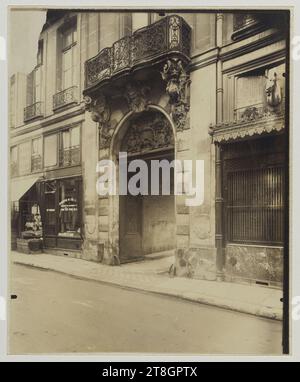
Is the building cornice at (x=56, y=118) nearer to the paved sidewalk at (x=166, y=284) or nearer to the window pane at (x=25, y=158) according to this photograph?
the window pane at (x=25, y=158)

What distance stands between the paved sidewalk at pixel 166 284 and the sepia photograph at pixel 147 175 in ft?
0.09

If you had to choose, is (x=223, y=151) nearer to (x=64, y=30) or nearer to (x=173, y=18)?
(x=173, y=18)

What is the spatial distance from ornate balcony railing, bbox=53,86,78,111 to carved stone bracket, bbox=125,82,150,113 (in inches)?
38.1

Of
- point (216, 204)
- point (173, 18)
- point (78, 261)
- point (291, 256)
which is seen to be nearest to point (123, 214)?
point (78, 261)

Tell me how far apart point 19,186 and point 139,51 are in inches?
123

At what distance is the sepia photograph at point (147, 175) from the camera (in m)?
3.88

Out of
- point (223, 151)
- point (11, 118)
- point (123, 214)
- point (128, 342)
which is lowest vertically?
point (128, 342)

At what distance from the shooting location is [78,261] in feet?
18.1

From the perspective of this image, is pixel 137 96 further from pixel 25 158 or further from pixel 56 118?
pixel 25 158

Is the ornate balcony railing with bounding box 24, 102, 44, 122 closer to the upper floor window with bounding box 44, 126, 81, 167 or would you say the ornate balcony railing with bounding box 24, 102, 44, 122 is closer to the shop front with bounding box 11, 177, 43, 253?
the upper floor window with bounding box 44, 126, 81, 167

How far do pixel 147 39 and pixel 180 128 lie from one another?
1633 millimetres

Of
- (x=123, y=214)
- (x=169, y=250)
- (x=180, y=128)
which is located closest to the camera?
(x=180, y=128)

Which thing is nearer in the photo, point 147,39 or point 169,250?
point 147,39

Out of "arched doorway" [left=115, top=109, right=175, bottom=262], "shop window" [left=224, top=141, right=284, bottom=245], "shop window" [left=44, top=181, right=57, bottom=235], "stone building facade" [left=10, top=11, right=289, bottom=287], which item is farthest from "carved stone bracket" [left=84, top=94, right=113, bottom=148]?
"shop window" [left=224, top=141, right=284, bottom=245]
